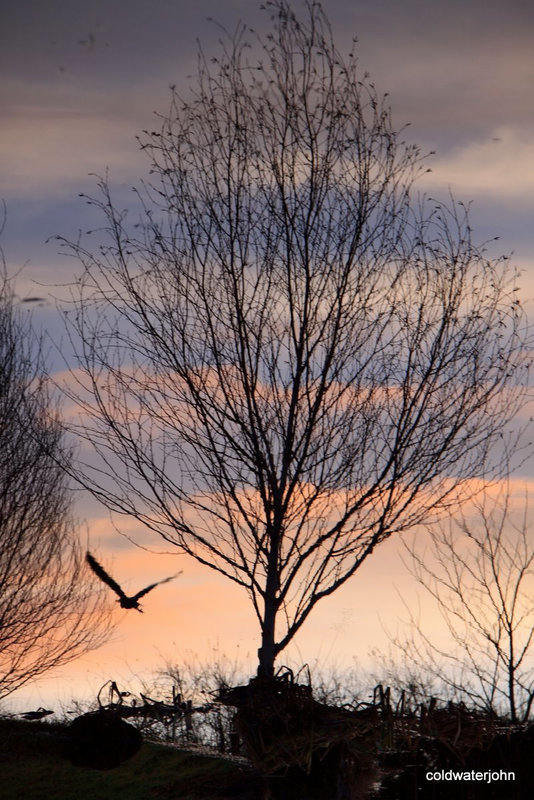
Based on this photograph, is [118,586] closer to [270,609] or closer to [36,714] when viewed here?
[270,609]

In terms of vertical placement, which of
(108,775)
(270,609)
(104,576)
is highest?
(104,576)

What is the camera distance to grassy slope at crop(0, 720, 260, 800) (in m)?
11.0

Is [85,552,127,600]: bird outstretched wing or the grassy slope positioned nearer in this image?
[85,552,127,600]: bird outstretched wing

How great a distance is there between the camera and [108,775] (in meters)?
12.1

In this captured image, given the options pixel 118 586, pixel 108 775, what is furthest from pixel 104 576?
pixel 108 775

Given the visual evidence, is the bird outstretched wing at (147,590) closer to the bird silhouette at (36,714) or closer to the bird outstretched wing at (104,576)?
the bird outstretched wing at (104,576)

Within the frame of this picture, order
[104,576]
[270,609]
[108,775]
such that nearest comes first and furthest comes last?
1. [104,576]
2. [270,609]
3. [108,775]

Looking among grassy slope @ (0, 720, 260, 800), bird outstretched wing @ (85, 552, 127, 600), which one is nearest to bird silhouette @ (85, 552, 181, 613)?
bird outstretched wing @ (85, 552, 127, 600)

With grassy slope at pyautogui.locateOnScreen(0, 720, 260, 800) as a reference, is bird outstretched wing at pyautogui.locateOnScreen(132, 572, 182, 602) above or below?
above

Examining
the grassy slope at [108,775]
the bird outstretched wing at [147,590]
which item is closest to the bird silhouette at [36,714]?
the grassy slope at [108,775]

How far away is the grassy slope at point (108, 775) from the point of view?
10984 mm

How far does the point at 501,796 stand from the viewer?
18.1ft

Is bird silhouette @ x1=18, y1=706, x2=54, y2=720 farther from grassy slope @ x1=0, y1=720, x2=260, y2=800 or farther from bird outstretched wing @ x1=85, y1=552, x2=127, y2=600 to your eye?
bird outstretched wing @ x1=85, y1=552, x2=127, y2=600

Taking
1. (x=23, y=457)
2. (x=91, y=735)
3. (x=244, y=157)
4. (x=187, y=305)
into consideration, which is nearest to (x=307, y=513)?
(x=187, y=305)
